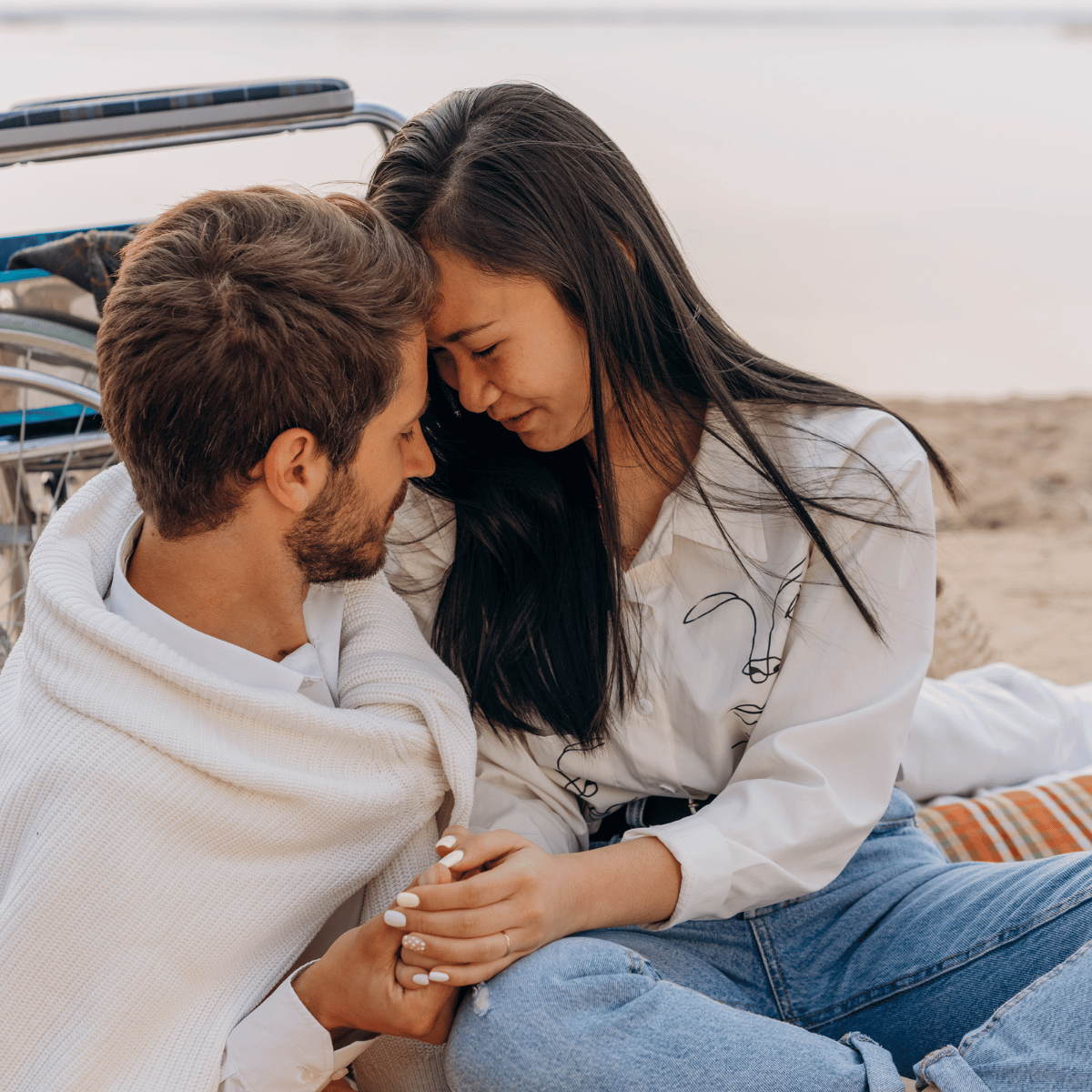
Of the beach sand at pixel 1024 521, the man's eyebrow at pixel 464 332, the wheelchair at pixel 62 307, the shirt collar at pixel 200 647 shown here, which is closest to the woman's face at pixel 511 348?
the man's eyebrow at pixel 464 332

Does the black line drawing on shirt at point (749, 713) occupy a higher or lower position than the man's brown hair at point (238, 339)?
lower

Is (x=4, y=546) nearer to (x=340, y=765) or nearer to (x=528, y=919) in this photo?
(x=340, y=765)

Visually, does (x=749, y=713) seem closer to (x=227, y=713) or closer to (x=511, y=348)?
(x=511, y=348)

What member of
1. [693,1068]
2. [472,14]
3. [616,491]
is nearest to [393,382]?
[616,491]

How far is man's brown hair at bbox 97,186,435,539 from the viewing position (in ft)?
4.34

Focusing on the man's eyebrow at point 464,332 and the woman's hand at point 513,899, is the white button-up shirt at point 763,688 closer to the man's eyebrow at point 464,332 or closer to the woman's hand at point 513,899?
the woman's hand at point 513,899

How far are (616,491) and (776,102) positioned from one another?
10.9 meters

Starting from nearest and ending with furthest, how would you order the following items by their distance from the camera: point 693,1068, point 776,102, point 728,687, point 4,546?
point 693,1068 < point 728,687 < point 4,546 < point 776,102

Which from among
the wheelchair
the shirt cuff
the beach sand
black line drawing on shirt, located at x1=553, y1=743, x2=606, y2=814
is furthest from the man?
the beach sand

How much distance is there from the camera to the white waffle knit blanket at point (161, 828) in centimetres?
127

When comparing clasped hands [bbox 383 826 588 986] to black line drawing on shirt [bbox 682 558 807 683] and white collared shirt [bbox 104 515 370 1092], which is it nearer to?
white collared shirt [bbox 104 515 370 1092]

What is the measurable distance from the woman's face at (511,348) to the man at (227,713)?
0.05m

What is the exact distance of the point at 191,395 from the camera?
1.33m

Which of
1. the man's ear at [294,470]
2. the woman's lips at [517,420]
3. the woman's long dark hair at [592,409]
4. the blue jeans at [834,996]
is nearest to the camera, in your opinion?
the blue jeans at [834,996]
